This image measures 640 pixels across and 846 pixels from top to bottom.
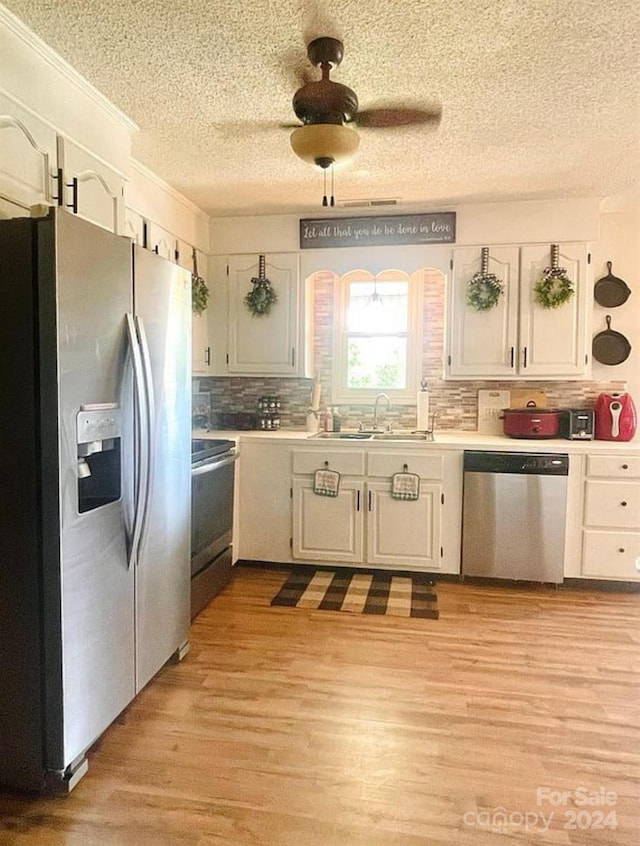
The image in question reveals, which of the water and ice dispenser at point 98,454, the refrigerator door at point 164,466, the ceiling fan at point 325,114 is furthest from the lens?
the refrigerator door at point 164,466

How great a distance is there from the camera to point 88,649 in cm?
187

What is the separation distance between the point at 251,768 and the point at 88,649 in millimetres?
665

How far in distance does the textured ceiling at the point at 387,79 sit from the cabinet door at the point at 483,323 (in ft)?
1.78

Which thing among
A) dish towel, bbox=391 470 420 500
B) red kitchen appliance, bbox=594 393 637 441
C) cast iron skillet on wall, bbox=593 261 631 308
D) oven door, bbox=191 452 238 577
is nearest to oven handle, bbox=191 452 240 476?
oven door, bbox=191 452 238 577

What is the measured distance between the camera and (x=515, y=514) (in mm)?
3574

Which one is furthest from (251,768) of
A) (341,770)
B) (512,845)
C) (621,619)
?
(621,619)

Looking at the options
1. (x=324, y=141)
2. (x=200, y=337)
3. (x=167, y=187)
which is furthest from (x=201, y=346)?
(x=324, y=141)

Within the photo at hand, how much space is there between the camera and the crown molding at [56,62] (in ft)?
6.26

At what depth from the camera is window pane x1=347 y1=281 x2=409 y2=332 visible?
14.3ft

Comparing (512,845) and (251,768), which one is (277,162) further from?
(512,845)

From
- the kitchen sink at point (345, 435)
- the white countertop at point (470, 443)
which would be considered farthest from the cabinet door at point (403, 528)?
the kitchen sink at point (345, 435)

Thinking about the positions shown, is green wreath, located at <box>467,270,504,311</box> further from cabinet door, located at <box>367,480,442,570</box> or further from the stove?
the stove

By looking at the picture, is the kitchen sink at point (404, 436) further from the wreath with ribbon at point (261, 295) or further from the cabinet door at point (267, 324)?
the wreath with ribbon at point (261, 295)

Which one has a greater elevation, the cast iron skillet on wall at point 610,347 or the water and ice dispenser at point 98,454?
the cast iron skillet on wall at point 610,347
